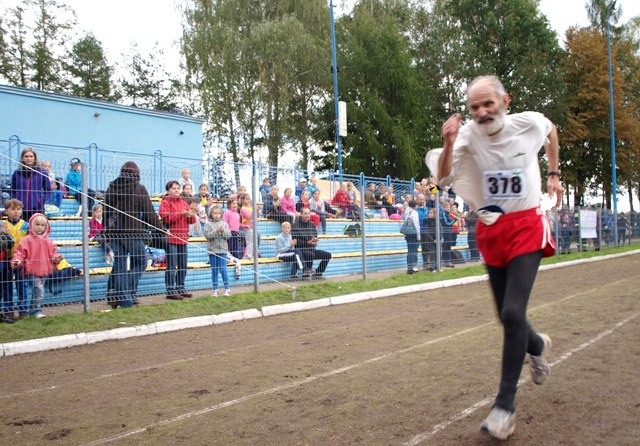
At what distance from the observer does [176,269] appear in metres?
10.7

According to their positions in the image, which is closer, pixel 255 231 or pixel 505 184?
pixel 505 184

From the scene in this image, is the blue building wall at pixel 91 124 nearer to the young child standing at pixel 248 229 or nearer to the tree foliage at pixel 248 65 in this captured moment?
the young child standing at pixel 248 229

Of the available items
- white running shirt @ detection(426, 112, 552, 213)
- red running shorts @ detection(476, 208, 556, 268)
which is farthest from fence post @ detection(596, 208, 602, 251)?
red running shorts @ detection(476, 208, 556, 268)

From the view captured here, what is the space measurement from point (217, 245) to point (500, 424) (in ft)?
27.7

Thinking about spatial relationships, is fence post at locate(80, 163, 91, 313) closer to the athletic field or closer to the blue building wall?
the athletic field

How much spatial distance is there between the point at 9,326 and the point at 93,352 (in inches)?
63.5

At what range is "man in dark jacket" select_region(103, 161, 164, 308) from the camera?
31.8 feet

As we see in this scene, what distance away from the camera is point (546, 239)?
4016mm

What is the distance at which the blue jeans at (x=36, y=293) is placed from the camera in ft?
28.6

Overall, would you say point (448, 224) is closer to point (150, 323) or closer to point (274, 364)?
point (150, 323)

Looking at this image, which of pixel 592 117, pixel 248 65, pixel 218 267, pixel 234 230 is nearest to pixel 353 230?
pixel 234 230

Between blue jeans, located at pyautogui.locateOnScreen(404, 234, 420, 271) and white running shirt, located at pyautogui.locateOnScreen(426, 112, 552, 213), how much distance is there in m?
11.9

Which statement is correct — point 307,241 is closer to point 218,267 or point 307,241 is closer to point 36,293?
point 218,267

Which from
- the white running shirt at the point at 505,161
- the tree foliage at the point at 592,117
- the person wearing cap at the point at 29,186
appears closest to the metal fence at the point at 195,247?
the person wearing cap at the point at 29,186
